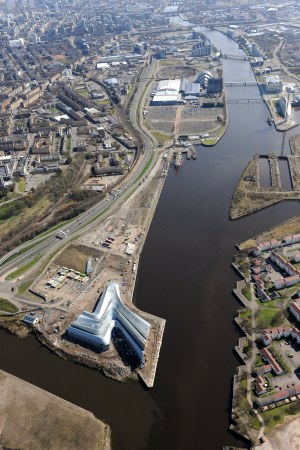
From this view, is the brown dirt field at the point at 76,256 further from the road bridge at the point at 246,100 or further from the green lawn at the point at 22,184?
the road bridge at the point at 246,100

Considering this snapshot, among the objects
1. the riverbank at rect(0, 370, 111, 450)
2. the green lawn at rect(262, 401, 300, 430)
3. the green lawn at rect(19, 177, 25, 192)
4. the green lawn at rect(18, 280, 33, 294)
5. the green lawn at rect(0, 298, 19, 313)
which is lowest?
the riverbank at rect(0, 370, 111, 450)

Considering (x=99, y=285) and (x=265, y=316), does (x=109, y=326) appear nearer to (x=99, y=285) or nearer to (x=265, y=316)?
(x=99, y=285)

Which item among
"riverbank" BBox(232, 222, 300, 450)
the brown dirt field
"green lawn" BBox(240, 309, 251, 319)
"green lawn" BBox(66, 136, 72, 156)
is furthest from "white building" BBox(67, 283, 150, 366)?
"green lawn" BBox(66, 136, 72, 156)

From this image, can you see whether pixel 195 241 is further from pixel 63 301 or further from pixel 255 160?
pixel 255 160

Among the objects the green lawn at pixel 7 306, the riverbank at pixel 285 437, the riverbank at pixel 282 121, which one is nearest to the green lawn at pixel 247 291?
the riverbank at pixel 285 437

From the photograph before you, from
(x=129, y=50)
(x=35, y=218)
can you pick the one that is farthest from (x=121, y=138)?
(x=129, y=50)

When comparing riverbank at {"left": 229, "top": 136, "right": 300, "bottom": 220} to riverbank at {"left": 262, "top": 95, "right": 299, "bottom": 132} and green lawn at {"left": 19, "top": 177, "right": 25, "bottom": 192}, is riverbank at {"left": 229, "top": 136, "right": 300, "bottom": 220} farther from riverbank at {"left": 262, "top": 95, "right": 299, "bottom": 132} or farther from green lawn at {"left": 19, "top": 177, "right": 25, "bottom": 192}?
green lawn at {"left": 19, "top": 177, "right": 25, "bottom": 192}

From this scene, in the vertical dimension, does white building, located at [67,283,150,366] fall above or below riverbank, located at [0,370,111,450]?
above
